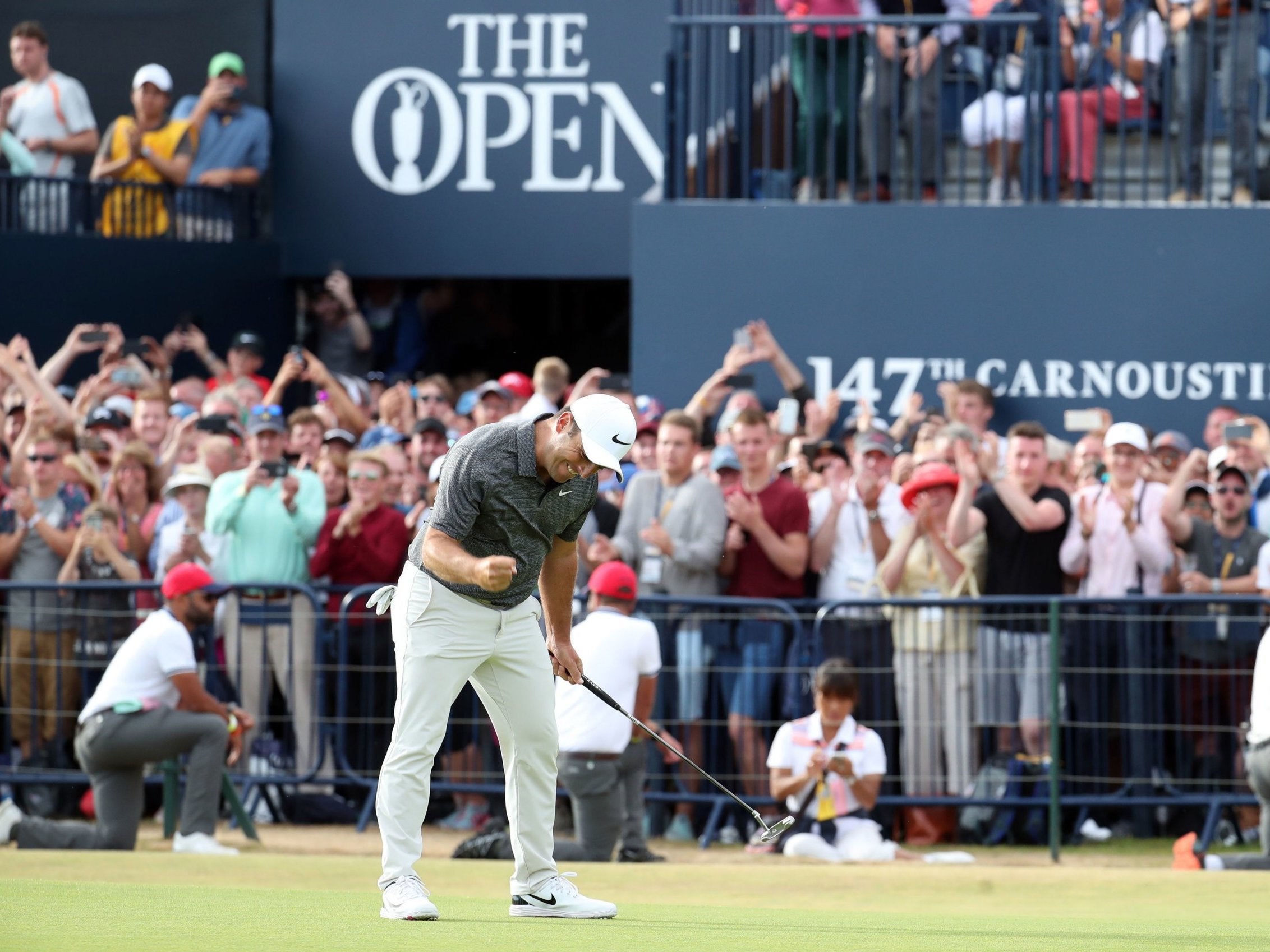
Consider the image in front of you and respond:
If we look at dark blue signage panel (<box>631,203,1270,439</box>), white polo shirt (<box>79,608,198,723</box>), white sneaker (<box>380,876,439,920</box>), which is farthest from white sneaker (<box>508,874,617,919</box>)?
dark blue signage panel (<box>631,203,1270,439</box>)

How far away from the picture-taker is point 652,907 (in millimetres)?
8086

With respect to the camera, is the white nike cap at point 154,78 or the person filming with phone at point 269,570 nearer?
the person filming with phone at point 269,570

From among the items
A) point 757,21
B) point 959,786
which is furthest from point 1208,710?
point 757,21

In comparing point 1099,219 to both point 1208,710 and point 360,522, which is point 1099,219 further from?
point 360,522

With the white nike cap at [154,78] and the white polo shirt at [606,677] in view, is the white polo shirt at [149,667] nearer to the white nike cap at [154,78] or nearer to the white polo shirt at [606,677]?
the white polo shirt at [606,677]

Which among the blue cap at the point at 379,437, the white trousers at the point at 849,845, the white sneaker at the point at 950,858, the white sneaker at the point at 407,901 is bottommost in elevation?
the white sneaker at the point at 950,858

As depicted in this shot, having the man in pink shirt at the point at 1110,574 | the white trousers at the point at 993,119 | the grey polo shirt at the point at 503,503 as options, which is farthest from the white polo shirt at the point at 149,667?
the white trousers at the point at 993,119

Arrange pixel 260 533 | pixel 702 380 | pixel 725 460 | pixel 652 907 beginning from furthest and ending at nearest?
1. pixel 702 380
2. pixel 725 460
3. pixel 260 533
4. pixel 652 907

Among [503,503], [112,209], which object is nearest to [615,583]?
[503,503]

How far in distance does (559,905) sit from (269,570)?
4994 mm

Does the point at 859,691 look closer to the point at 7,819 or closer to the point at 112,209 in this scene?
the point at 7,819

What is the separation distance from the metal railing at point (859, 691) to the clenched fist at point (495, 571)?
4542 millimetres

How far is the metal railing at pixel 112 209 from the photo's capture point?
16.9 metres

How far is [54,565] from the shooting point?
12.0m
